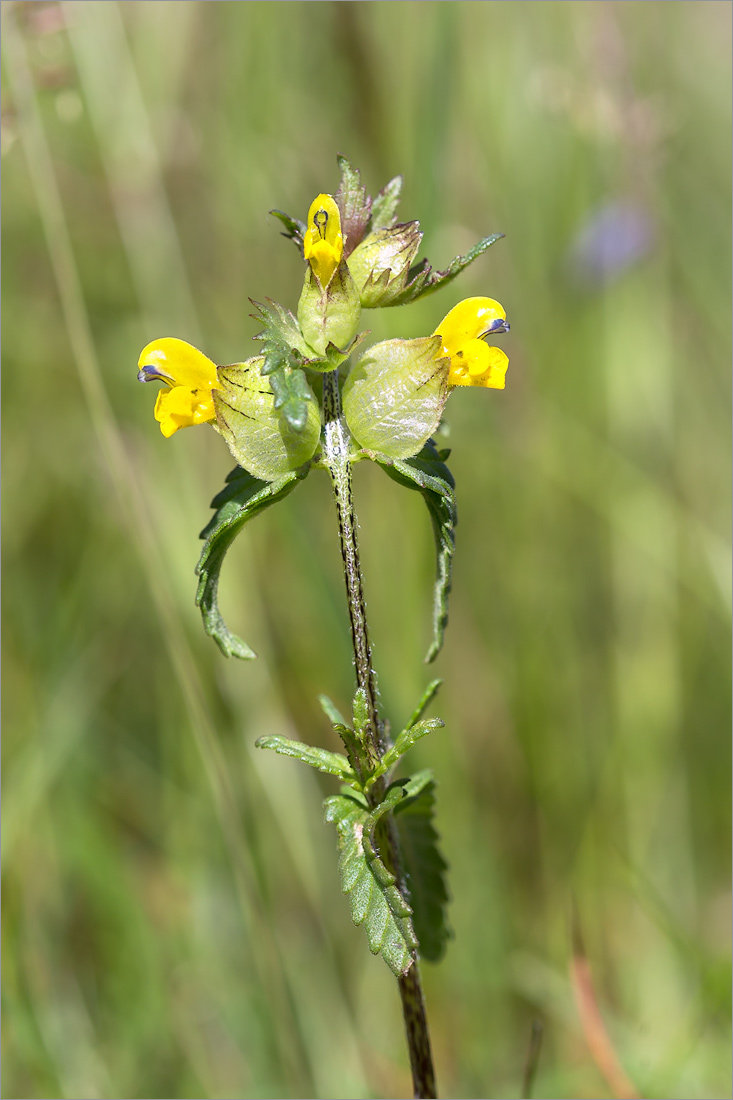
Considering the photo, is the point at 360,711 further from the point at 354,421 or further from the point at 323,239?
the point at 323,239

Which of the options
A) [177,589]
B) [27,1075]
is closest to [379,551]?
[177,589]

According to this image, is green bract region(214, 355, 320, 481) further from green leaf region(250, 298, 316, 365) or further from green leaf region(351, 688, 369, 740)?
green leaf region(351, 688, 369, 740)

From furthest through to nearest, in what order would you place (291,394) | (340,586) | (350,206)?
(340,586) → (350,206) → (291,394)

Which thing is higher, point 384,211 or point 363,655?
point 384,211

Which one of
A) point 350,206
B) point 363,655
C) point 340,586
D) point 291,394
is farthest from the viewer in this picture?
point 340,586

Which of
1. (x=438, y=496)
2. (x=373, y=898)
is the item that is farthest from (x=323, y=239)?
(x=373, y=898)

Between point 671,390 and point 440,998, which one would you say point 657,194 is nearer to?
point 671,390
